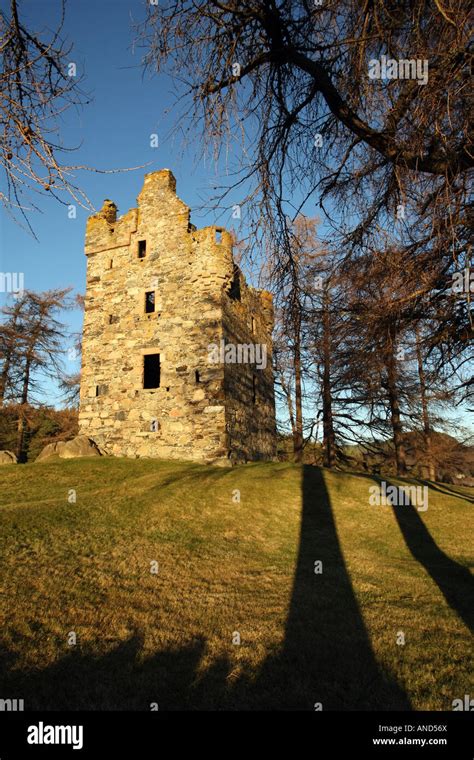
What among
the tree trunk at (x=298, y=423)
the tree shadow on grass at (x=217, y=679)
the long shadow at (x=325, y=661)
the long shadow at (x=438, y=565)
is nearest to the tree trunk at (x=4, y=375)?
the tree trunk at (x=298, y=423)

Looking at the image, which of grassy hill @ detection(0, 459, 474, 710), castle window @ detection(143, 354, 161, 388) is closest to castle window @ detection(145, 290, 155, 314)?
castle window @ detection(143, 354, 161, 388)

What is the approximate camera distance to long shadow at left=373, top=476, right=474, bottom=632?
19.3 feet

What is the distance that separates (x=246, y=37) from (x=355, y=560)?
325 inches

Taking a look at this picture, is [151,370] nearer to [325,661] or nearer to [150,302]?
[150,302]

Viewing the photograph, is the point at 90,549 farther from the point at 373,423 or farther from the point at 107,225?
the point at 373,423

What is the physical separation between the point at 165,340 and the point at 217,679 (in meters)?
13.8

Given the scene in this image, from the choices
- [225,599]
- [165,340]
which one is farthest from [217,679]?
[165,340]

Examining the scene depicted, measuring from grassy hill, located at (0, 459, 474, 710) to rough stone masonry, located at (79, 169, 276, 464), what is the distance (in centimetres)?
364

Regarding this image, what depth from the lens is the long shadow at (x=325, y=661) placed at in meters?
3.30

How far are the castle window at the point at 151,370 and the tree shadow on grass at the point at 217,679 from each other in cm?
1328

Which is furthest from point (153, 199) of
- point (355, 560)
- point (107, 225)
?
point (355, 560)

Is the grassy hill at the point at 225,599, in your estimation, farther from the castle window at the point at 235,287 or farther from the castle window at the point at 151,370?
the castle window at the point at 235,287

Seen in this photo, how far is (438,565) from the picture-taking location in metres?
8.07

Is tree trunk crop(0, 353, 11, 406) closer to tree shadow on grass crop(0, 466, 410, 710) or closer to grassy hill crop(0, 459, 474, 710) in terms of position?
grassy hill crop(0, 459, 474, 710)
